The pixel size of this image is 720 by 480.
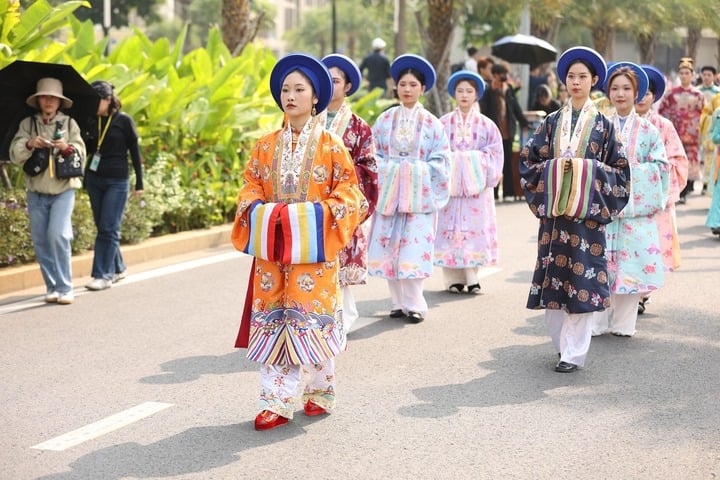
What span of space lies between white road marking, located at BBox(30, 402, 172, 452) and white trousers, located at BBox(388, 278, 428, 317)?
2877 mm

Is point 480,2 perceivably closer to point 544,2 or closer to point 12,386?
point 544,2

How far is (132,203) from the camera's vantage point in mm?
11602

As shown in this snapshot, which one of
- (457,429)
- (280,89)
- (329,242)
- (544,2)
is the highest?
(544,2)

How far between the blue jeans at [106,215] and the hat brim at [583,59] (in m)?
4.33

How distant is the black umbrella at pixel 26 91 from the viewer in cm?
895

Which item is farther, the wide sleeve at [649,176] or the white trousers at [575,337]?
the wide sleeve at [649,176]

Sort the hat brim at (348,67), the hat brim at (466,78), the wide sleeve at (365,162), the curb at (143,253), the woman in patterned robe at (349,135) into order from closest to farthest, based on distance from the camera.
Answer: the wide sleeve at (365,162)
the woman in patterned robe at (349,135)
the hat brim at (348,67)
the curb at (143,253)
the hat brim at (466,78)

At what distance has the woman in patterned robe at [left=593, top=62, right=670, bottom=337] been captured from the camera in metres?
8.04

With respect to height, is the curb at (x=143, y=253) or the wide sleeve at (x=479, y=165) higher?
the wide sleeve at (x=479, y=165)

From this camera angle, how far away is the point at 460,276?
404 inches

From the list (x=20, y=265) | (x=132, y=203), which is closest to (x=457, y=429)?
(x=20, y=265)

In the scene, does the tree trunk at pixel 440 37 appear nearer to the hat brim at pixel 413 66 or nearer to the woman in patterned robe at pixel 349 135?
the hat brim at pixel 413 66

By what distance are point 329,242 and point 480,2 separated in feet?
86.2

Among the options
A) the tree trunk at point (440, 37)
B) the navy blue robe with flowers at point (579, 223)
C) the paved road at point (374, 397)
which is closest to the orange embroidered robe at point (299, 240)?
the paved road at point (374, 397)
